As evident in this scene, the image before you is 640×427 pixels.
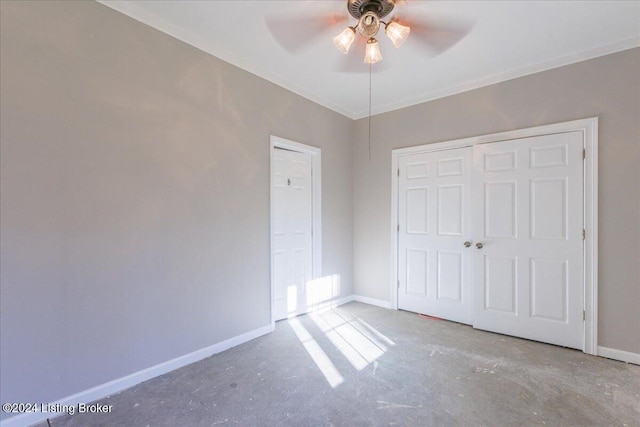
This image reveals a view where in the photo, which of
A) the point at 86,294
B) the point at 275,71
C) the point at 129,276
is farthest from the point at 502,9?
the point at 86,294

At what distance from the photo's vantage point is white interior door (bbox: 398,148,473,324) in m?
3.35

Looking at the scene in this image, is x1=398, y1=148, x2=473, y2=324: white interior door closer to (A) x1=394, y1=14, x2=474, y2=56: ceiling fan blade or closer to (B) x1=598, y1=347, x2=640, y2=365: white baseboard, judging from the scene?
(B) x1=598, y1=347, x2=640, y2=365: white baseboard

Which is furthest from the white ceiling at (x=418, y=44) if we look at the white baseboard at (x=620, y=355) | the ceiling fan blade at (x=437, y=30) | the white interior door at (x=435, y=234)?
the white baseboard at (x=620, y=355)

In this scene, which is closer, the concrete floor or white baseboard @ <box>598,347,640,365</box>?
the concrete floor

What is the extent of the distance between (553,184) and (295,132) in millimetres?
2656

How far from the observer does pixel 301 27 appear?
234 centimetres

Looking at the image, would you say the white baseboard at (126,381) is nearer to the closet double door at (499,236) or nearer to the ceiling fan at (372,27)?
the closet double door at (499,236)

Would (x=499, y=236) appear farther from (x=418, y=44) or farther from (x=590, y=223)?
(x=418, y=44)

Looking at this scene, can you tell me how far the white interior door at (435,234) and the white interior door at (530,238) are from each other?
0.15 m

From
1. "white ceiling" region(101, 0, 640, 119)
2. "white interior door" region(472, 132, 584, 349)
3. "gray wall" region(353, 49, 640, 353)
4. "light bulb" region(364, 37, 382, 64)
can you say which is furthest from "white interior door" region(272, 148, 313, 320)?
"white interior door" region(472, 132, 584, 349)

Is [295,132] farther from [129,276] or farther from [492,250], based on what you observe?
[492,250]

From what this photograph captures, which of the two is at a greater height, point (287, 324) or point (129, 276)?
point (129, 276)

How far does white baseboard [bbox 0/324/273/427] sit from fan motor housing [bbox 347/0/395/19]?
2.87 meters

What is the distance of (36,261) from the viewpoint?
5.84ft
